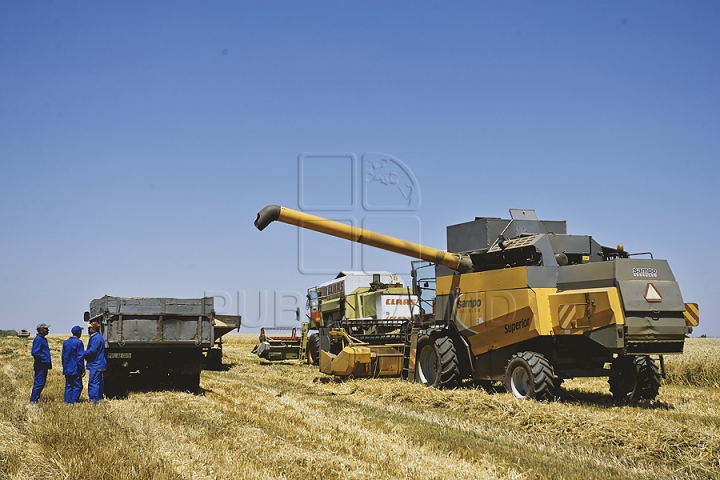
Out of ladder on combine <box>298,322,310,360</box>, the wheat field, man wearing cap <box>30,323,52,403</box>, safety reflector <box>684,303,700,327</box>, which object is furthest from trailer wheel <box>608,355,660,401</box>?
ladder on combine <box>298,322,310,360</box>

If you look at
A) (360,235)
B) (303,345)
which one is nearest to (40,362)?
(360,235)

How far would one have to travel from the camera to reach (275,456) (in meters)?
7.10

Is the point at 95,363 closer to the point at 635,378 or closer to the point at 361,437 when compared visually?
the point at 361,437

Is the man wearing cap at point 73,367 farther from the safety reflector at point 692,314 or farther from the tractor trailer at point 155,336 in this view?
the safety reflector at point 692,314

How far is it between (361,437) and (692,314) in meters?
6.15

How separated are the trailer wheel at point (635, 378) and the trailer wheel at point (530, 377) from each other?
1.56m

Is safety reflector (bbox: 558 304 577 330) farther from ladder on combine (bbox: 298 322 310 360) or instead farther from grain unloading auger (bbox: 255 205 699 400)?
ladder on combine (bbox: 298 322 310 360)

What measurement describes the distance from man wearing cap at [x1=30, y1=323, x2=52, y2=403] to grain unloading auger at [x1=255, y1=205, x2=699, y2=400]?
4.18 metres

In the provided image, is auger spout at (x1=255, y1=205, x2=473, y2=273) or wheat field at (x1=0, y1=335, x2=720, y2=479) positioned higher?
auger spout at (x1=255, y1=205, x2=473, y2=273)

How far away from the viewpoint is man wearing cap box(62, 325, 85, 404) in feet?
37.9

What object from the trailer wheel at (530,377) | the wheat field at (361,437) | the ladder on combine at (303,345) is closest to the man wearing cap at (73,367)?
the wheat field at (361,437)

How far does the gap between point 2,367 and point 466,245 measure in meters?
14.6

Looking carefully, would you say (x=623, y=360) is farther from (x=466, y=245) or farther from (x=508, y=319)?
(x=466, y=245)

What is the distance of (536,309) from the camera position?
11.5 m
